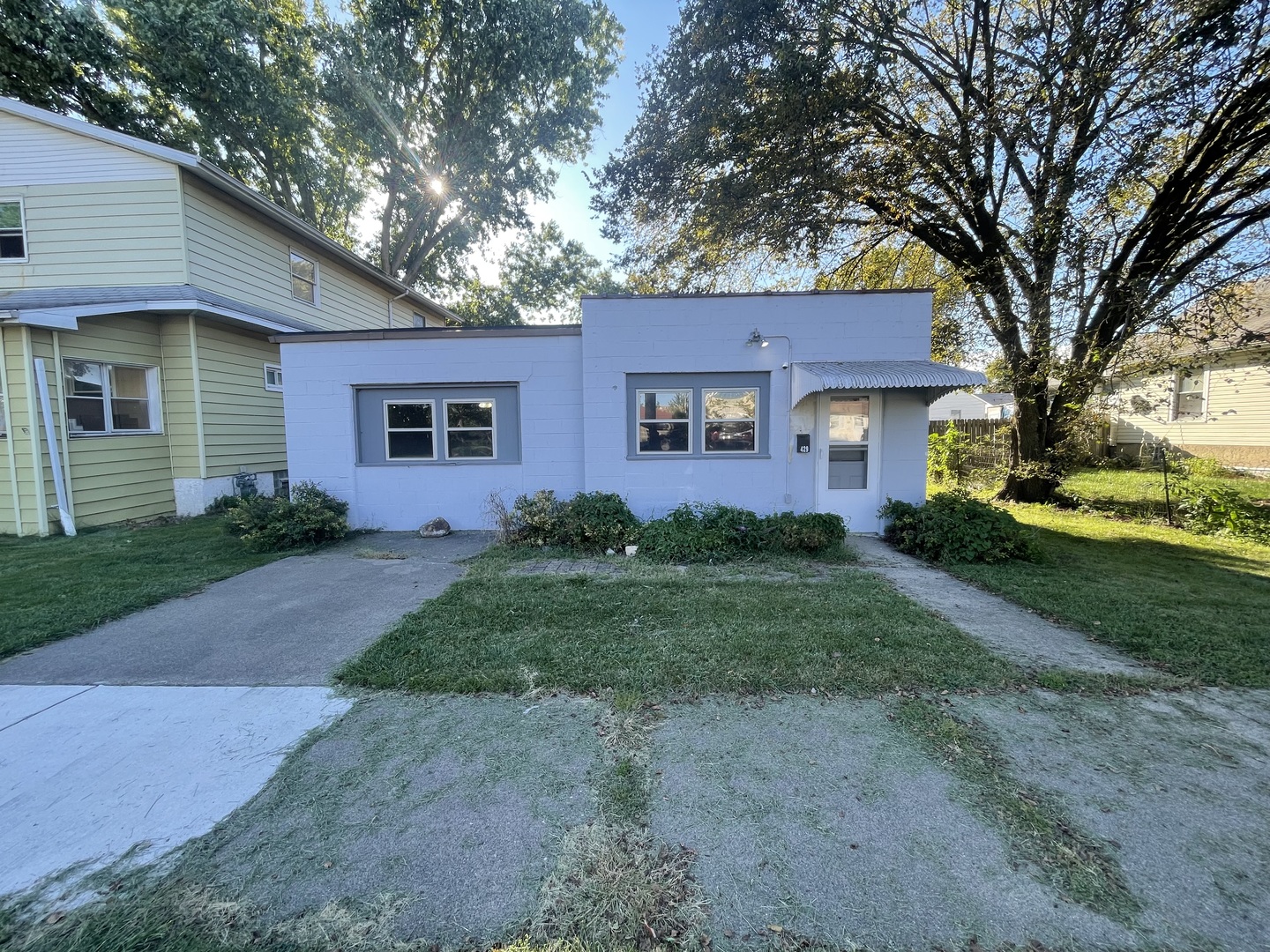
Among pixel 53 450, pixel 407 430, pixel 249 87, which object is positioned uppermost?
pixel 249 87

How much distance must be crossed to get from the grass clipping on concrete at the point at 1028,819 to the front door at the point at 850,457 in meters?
5.27

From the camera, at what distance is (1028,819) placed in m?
2.29

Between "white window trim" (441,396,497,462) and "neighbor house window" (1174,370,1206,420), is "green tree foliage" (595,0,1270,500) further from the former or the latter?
"neighbor house window" (1174,370,1206,420)

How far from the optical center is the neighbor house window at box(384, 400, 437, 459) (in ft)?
28.6

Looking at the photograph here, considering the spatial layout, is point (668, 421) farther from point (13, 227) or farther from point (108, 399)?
point (13, 227)

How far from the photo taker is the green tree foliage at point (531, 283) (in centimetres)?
2331

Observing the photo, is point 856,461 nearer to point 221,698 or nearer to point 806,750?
point 806,750

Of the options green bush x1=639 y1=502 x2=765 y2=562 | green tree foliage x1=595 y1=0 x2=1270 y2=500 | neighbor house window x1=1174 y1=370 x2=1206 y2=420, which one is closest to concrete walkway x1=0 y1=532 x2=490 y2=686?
green bush x1=639 y1=502 x2=765 y2=562

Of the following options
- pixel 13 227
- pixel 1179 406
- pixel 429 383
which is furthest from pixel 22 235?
pixel 1179 406

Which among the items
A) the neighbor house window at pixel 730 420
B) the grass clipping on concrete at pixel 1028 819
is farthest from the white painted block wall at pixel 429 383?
the grass clipping on concrete at pixel 1028 819

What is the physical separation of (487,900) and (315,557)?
21.3 feet

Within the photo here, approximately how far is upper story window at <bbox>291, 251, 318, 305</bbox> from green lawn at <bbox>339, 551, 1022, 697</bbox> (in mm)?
11149

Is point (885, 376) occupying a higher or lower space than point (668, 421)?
higher

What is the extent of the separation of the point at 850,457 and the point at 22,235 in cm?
1533
